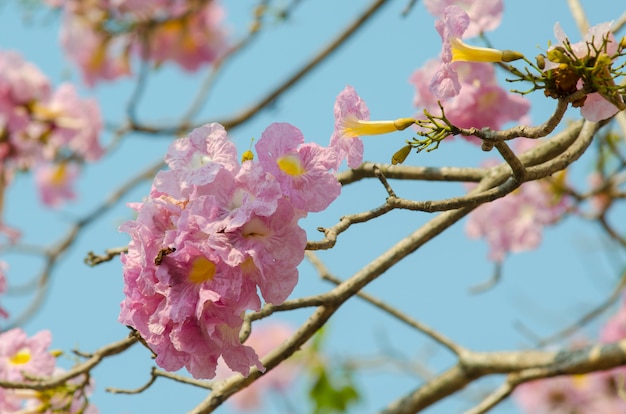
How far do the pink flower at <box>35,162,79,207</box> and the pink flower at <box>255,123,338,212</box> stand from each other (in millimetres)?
3490

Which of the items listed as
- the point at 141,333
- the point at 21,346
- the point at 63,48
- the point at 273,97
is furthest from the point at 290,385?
the point at 141,333

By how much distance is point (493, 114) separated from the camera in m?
2.02

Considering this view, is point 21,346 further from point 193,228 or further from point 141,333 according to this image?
point 193,228

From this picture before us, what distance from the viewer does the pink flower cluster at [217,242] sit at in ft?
3.91

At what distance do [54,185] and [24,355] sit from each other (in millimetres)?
2841

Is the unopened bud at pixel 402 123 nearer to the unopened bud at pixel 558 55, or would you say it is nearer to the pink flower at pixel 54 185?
the unopened bud at pixel 558 55

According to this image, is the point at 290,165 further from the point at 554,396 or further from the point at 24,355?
the point at 554,396

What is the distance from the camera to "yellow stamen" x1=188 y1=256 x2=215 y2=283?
3.94 feet

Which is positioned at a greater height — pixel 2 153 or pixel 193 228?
pixel 2 153

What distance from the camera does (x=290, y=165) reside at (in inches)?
49.6

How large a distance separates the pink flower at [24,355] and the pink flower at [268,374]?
106 inches

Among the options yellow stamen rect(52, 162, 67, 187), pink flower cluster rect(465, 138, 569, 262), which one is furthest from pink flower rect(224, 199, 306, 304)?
yellow stamen rect(52, 162, 67, 187)

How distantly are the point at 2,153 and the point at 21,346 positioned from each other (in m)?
1.81

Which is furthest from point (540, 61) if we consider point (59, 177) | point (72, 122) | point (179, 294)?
point (59, 177)
